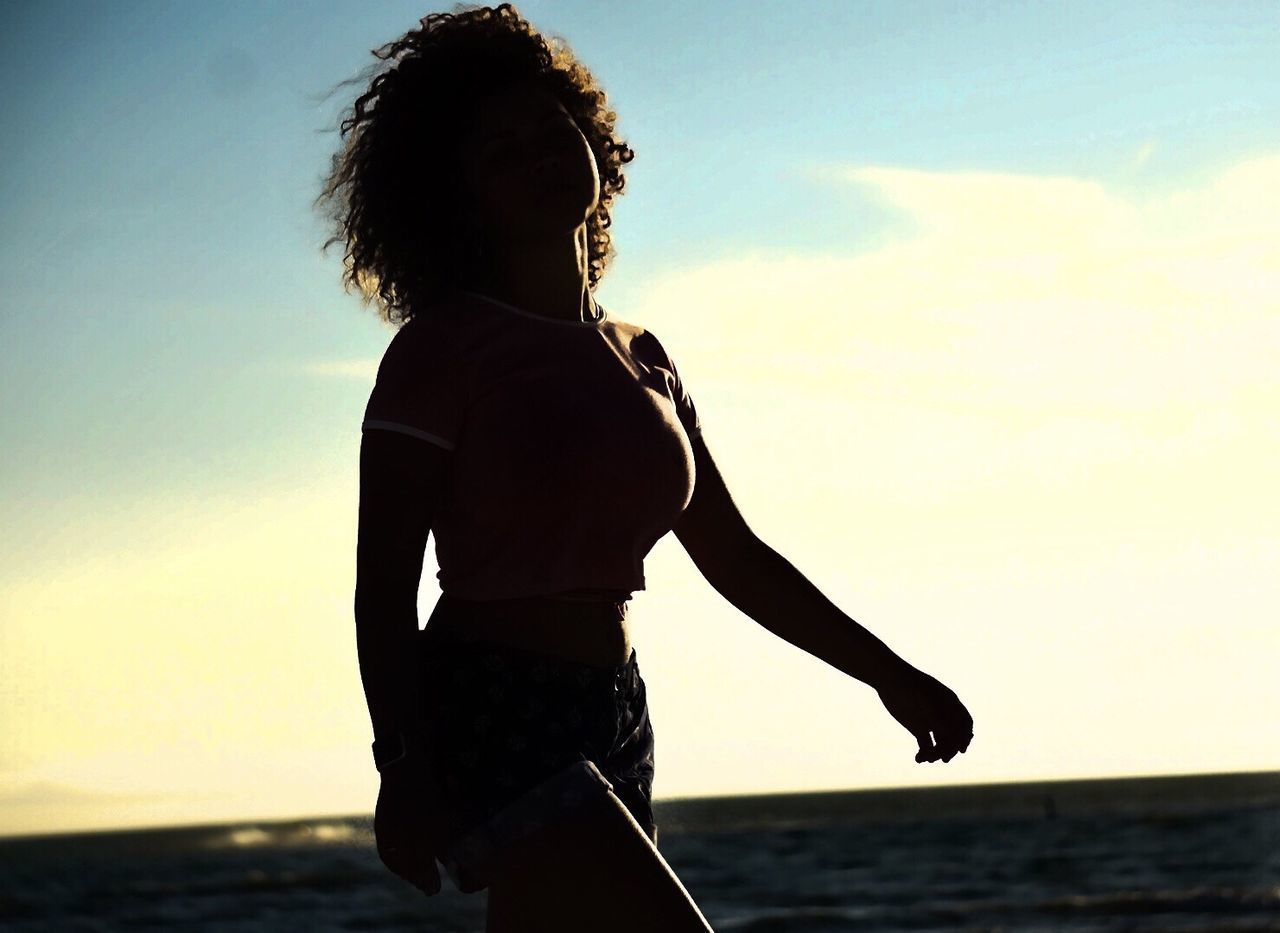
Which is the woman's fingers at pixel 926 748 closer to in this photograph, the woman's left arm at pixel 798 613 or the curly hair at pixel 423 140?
the woman's left arm at pixel 798 613

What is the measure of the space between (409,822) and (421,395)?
1.85ft

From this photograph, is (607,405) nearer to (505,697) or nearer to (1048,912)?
(505,697)

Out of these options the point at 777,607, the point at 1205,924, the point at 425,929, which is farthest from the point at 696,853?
the point at 777,607

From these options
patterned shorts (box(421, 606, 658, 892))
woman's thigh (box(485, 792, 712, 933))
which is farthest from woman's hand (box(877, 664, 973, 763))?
woman's thigh (box(485, 792, 712, 933))

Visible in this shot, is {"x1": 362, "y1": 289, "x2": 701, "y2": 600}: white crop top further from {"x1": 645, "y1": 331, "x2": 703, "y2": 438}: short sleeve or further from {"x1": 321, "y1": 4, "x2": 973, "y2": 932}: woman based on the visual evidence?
{"x1": 645, "y1": 331, "x2": 703, "y2": 438}: short sleeve

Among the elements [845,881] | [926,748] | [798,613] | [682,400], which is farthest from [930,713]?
[845,881]

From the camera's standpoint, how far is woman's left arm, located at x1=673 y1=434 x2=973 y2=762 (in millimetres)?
2781

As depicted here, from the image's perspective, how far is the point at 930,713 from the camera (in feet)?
9.12

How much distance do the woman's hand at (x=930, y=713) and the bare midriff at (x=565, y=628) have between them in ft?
1.81

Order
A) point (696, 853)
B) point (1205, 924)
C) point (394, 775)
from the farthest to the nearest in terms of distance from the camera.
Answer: point (696, 853) → point (1205, 924) → point (394, 775)

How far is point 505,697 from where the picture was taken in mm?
2350

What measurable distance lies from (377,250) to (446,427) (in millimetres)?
532

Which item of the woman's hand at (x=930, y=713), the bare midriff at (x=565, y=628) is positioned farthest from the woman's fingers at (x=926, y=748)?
the bare midriff at (x=565, y=628)

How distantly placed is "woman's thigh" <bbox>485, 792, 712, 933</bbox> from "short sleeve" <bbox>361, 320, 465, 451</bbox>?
0.54 metres
